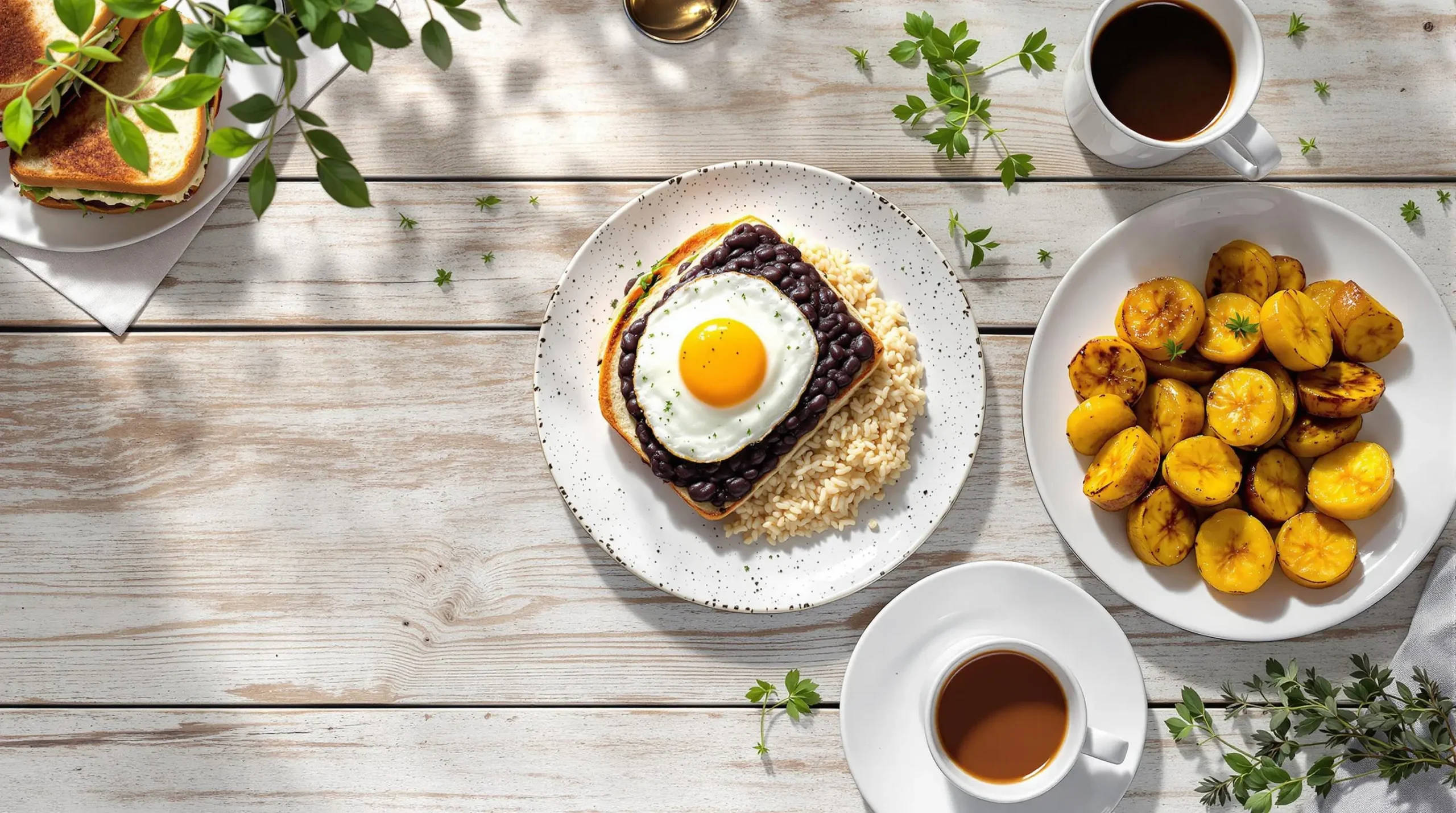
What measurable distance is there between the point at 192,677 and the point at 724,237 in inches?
63.3

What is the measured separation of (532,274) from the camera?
7.32ft

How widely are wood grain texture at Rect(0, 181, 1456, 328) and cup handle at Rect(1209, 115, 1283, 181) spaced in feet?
0.75

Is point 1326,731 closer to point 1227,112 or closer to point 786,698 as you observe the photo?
point 786,698

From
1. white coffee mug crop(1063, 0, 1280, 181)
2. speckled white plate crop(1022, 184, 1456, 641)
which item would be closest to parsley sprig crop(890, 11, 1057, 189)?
white coffee mug crop(1063, 0, 1280, 181)

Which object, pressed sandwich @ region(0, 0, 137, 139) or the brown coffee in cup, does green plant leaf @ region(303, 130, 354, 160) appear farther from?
the brown coffee in cup

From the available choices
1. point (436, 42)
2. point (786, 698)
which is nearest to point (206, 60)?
point (436, 42)

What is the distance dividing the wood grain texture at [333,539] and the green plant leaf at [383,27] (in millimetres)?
896

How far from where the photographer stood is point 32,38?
7.09ft

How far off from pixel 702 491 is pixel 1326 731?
4.59ft

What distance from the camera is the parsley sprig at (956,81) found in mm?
2121

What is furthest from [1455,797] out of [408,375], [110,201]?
[110,201]

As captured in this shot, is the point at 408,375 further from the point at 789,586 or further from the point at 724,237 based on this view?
the point at 789,586

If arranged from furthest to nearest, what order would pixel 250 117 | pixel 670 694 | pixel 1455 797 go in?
pixel 670 694, pixel 1455 797, pixel 250 117

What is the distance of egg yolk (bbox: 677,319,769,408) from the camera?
1963 mm
